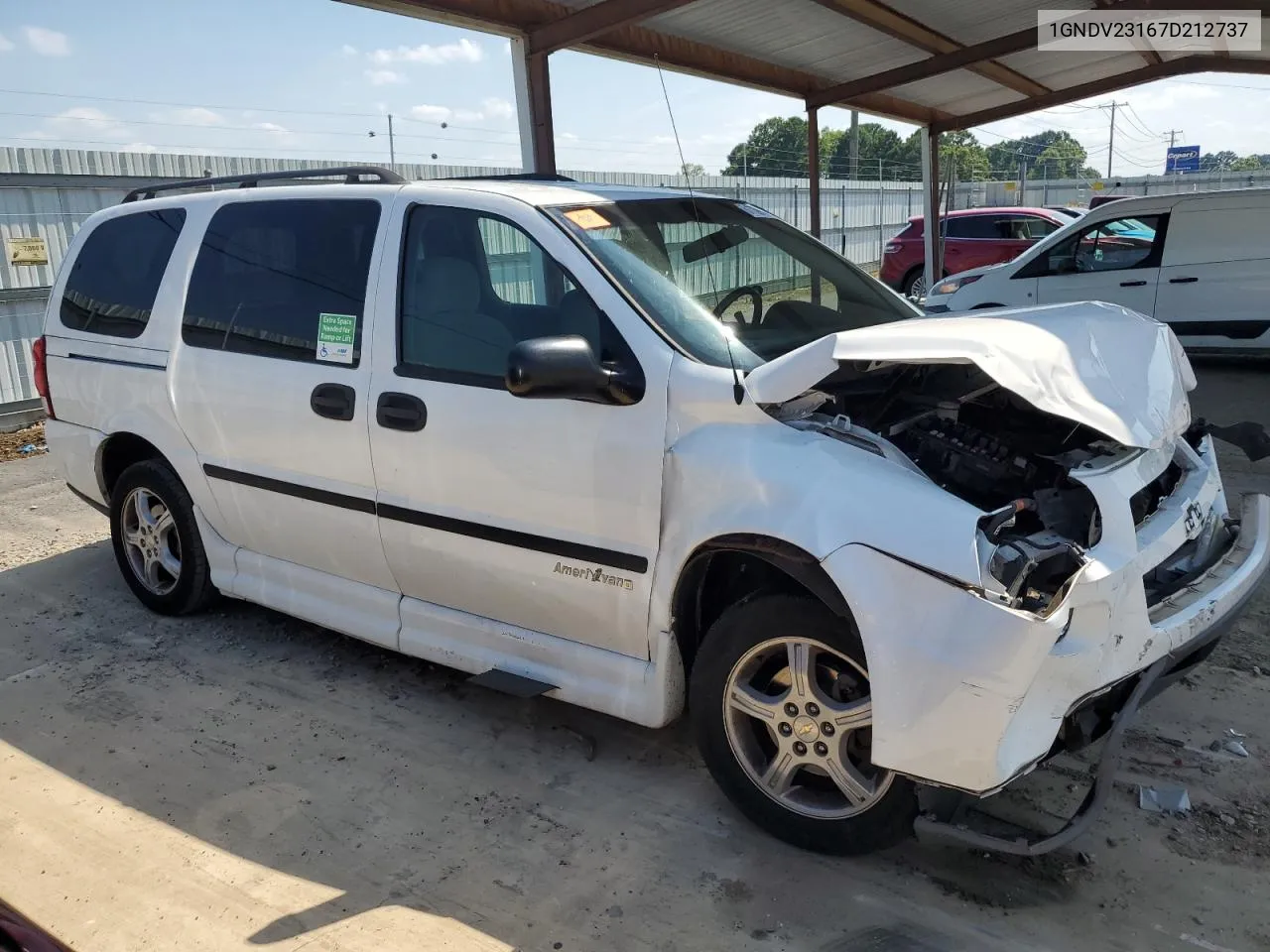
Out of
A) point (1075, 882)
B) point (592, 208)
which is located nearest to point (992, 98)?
point (592, 208)

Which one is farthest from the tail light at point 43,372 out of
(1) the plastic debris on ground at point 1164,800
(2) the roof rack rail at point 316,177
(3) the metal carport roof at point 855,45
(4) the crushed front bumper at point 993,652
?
(1) the plastic debris on ground at point 1164,800

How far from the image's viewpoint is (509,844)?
307cm

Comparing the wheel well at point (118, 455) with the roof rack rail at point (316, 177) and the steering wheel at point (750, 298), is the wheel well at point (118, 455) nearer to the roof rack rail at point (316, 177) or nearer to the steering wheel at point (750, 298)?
the roof rack rail at point (316, 177)

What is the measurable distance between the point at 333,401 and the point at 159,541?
1.72m

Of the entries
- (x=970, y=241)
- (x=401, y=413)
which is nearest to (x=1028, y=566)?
(x=401, y=413)

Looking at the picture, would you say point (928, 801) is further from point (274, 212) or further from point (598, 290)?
point (274, 212)

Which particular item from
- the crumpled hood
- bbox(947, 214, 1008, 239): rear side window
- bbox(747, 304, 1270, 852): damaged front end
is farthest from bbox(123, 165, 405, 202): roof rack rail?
bbox(947, 214, 1008, 239): rear side window

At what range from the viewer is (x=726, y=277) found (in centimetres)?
369

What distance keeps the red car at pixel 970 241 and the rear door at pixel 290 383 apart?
567 inches

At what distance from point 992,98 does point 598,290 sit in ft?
40.8

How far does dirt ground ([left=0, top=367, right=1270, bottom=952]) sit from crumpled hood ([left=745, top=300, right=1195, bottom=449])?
1204 millimetres

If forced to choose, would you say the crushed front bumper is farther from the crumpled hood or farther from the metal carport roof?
the metal carport roof

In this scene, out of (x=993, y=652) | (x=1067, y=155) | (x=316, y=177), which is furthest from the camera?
(x=1067, y=155)

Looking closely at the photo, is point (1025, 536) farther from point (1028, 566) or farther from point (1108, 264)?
point (1108, 264)
